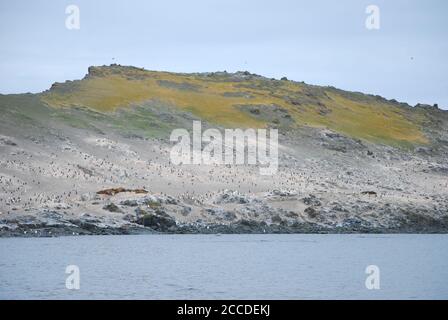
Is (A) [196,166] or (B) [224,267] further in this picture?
(A) [196,166]

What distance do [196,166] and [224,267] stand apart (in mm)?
34606

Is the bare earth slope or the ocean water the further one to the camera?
the bare earth slope

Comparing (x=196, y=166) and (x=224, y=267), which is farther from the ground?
(x=196, y=166)

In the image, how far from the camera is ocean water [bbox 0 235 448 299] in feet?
133

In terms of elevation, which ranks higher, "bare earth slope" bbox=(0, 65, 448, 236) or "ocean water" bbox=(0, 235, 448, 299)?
"bare earth slope" bbox=(0, 65, 448, 236)

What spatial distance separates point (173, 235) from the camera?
65.5 meters

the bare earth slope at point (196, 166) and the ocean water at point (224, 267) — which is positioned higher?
the bare earth slope at point (196, 166)

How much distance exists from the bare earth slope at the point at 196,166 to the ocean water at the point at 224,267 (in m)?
2.69

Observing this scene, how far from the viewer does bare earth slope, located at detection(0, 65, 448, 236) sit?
6625cm

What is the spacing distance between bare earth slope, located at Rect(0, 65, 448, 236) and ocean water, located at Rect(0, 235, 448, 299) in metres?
2.69

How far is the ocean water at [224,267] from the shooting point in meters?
40.5

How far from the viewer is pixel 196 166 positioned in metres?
83.5

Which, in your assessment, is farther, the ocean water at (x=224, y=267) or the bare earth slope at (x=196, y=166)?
the bare earth slope at (x=196, y=166)
